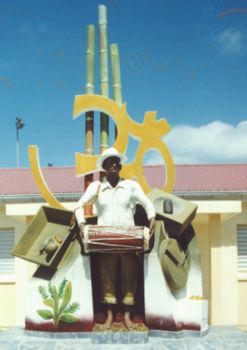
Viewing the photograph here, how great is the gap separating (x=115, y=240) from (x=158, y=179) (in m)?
6.26

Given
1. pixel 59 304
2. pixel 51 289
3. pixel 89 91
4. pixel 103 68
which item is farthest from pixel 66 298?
pixel 103 68

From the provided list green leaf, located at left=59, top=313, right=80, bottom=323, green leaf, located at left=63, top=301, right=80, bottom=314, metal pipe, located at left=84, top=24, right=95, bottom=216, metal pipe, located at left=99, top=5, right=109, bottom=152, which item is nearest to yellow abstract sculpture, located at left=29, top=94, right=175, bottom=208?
metal pipe, located at left=84, top=24, right=95, bottom=216

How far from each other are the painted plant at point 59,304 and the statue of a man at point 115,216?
1.59 ft

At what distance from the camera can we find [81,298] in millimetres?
6477

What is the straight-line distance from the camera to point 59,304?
6.50m

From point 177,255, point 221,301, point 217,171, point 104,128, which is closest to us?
point 177,255

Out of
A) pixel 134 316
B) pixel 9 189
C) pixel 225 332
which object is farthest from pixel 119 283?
pixel 9 189

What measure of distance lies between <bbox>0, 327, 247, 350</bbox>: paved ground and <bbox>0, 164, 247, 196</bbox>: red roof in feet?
14.7

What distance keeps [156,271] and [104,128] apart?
9.59 ft

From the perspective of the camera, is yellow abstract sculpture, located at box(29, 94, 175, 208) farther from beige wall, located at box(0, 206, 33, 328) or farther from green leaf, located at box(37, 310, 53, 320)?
beige wall, located at box(0, 206, 33, 328)

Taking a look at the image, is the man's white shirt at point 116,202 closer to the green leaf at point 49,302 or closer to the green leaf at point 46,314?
the green leaf at point 49,302

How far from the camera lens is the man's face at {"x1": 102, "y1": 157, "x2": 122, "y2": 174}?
6387mm

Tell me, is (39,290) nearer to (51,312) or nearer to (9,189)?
(51,312)

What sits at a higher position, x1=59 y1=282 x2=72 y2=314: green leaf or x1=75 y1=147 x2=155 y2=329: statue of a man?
x1=75 y1=147 x2=155 y2=329: statue of a man
